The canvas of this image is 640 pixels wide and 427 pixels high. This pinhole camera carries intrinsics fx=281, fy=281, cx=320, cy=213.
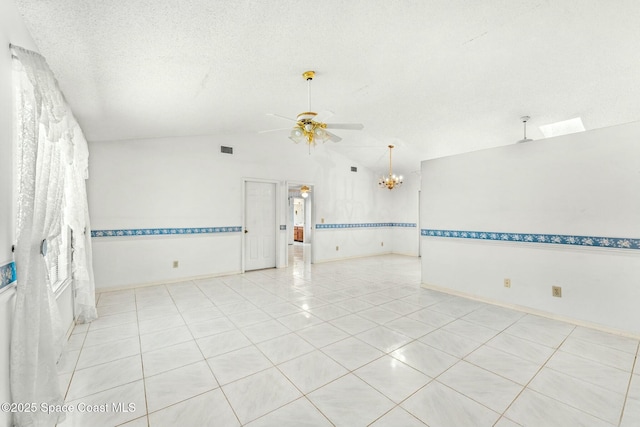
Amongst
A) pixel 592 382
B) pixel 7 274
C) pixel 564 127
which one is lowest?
pixel 592 382

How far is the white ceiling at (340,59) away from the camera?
2.03 metres

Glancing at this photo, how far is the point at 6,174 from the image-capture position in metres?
1.60

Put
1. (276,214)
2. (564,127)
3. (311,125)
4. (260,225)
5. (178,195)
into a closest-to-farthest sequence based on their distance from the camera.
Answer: (311,125)
(564,127)
(178,195)
(260,225)
(276,214)

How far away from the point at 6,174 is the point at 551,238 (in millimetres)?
5011

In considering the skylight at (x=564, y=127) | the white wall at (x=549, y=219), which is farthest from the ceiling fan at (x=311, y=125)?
the skylight at (x=564, y=127)

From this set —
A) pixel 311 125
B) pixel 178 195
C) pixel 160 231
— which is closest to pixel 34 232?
pixel 311 125

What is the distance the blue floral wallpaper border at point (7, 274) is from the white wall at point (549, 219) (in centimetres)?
478

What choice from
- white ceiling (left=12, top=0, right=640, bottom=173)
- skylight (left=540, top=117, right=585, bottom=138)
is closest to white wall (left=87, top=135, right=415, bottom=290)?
white ceiling (left=12, top=0, right=640, bottom=173)

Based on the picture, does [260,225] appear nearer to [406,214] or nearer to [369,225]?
[369,225]

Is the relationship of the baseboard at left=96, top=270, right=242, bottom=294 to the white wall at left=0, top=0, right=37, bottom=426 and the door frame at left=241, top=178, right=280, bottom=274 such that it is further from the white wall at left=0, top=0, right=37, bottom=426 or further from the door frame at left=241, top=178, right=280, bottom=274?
the white wall at left=0, top=0, right=37, bottom=426

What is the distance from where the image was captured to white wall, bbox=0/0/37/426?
1519 millimetres

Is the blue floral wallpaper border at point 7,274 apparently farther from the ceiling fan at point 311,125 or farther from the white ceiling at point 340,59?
the ceiling fan at point 311,125

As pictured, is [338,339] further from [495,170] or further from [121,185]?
[121,185]

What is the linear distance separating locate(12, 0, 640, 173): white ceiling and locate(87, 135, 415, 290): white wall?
0.51 m
